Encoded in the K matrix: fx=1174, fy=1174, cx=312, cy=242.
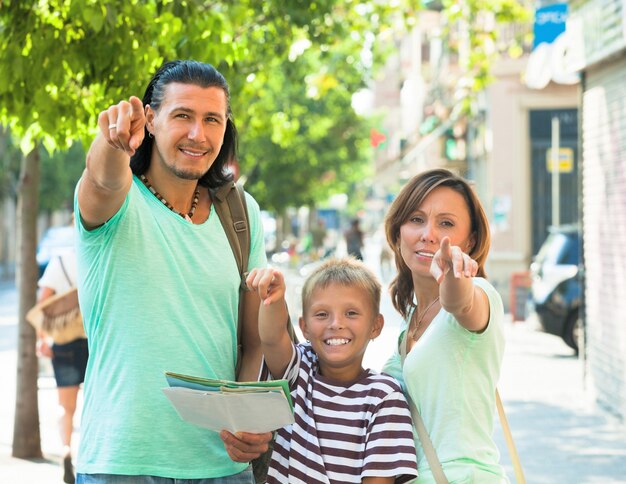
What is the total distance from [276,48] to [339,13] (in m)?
2.51

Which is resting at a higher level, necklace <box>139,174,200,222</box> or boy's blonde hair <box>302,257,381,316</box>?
necklace <box>139,174,200,222</box>

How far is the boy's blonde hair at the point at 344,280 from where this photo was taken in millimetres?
3410

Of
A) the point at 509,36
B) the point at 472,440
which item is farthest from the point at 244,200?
the point at 509,36

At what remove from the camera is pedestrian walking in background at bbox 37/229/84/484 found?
7.81 meters

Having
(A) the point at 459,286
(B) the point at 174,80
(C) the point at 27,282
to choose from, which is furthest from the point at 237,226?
(C) the point at 27,282

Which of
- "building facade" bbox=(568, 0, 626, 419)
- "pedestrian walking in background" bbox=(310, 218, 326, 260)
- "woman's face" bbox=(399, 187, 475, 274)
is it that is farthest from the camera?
"pedestrian walking in background" bbox=(310, 218, 326, 260)

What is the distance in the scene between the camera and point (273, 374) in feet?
11.2

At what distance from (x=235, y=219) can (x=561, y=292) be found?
40.5ft

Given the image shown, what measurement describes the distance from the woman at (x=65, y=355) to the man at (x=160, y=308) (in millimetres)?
4638

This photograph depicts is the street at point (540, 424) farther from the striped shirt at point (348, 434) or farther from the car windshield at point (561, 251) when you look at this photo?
the striped shirt at point (348, 434)

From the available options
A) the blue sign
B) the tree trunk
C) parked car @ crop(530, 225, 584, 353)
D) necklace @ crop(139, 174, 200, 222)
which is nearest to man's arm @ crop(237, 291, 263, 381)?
necklace @ crop(139, 174, 200, 222)

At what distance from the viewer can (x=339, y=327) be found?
132 inches

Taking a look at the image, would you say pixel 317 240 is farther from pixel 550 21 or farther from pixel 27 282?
pixel 27 282

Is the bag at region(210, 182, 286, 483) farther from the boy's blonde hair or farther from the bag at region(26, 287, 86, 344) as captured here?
the bag at region(26, 287, 86, 344)
